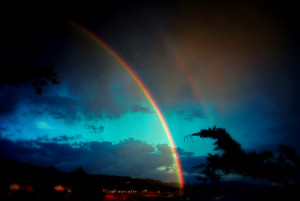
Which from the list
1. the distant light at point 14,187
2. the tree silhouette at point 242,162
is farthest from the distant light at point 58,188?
the tree silhouette at point 242,162

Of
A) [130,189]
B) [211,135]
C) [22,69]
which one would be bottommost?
[130,189]

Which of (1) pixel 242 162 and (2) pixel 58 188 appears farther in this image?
(2) pixel 58 188

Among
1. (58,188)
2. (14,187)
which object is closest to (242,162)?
(14,187)

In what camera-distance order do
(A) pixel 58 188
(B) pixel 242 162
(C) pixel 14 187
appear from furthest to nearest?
1. (A) pixel 58 188
2. (C) pixel 14 187
3. (B) pixel 242 162

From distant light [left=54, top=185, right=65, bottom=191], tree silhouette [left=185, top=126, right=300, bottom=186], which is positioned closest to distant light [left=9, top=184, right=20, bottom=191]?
distant light [left=54, top=185, right=65, bottom=191]

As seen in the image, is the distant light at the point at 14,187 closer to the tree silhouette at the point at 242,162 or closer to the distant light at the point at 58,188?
the distant light at the point at 58,188

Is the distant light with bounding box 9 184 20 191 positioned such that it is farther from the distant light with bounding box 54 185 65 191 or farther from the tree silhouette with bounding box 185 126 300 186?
the tree silhouette with bounding box 185 126 300 186

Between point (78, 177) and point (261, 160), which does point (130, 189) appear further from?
point (261, 160)

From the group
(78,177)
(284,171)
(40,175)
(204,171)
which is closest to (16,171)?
(40,175)

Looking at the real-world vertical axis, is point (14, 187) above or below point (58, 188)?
above

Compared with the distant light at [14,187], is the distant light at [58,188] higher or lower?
lower

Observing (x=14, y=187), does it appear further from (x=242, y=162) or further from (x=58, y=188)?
(x=242, y=162)
